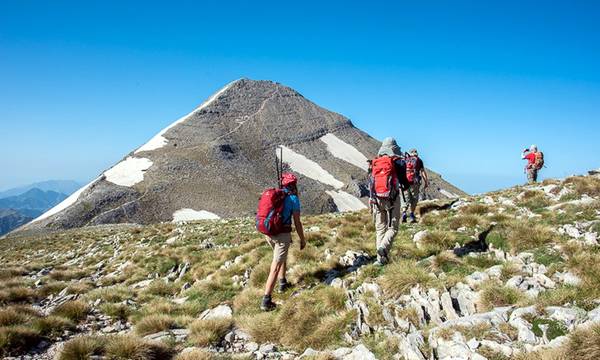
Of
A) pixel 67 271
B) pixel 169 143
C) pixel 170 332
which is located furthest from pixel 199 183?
pixel 170 332

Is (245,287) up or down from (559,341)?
down

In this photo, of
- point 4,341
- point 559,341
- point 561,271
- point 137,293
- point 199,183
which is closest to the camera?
point 559,341

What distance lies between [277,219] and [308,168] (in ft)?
275

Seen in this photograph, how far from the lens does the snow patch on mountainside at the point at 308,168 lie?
290 feet

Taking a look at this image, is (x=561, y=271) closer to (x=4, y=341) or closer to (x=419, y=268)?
(x=419, y=268)

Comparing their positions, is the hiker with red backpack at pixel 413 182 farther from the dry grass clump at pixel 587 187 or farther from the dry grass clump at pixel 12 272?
the dry grass clump at pixel 12 272

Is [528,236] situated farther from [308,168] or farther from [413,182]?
[308,168]

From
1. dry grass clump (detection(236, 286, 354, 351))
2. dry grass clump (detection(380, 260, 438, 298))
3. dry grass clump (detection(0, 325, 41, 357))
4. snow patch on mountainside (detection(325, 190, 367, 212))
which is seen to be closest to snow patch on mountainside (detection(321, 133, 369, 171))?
snow patch on mountainside (detection(325, 190, 367, 212))

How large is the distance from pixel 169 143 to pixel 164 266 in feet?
272

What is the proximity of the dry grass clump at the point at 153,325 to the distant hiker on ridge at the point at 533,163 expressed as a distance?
24562 millimetres

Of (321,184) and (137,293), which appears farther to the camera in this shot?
(321,184)

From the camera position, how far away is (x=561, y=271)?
303 inches

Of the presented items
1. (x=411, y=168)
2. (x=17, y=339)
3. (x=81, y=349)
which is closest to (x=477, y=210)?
(x=411, y=168)

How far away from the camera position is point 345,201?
269 feet
